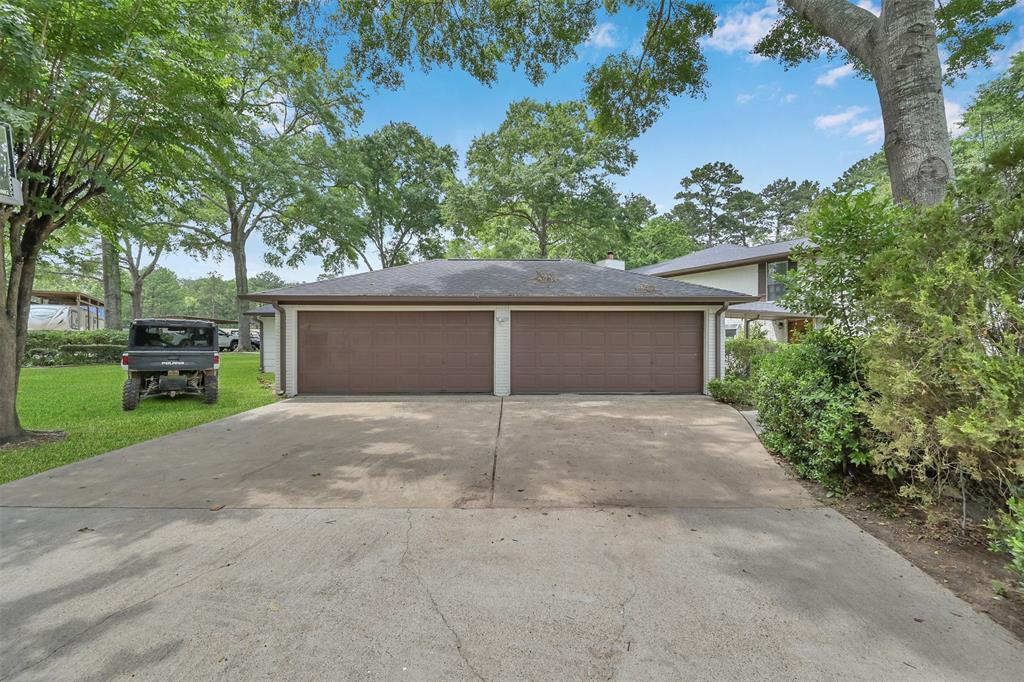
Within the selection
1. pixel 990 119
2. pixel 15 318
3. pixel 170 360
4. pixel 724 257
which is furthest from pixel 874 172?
pixel 15 318

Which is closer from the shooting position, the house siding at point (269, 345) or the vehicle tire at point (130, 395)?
the vehicle tire at point (130, 395)

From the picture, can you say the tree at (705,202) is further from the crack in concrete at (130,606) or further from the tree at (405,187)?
the crack in concrete at (130,606)

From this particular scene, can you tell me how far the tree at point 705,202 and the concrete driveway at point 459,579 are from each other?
41.9m

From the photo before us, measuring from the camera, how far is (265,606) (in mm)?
2354

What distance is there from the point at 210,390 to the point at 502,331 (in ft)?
21.0

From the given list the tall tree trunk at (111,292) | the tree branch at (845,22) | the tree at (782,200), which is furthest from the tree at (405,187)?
the tree at (782,200)

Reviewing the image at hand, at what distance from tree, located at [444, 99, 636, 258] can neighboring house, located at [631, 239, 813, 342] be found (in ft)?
16.5

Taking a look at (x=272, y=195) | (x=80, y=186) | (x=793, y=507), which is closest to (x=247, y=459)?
(x=80, y=186)

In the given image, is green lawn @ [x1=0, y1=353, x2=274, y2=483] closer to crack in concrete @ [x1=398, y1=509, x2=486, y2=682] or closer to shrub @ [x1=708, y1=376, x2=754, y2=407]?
crack in concrete @ [x1=398, y1=509, x2=486, y2=682]

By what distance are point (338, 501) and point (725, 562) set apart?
10.6ft

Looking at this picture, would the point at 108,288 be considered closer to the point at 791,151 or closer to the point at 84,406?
the point at 84,406

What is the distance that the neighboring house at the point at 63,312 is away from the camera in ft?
67.2

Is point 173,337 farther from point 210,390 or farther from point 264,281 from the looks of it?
point 264,281

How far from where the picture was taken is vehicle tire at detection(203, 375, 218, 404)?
890 centimetres
